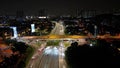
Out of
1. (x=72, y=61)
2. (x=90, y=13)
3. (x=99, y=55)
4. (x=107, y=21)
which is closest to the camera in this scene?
(x=72, y=61)

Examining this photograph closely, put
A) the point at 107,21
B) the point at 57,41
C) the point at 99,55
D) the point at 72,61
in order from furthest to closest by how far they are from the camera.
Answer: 1. the point at 107,21
2. the point at 57,41
3. the point at 99,55
4. the point at 72,61

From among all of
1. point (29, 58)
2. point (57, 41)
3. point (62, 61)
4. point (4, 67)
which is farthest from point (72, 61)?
point (57, 41)

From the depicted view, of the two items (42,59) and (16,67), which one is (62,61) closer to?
(42,59)

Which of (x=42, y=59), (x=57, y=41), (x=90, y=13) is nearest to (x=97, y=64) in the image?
(x=42, y=59)

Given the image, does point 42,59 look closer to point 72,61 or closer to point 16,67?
point 72,61

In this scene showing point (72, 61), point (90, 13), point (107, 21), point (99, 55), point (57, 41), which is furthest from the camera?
point (90, 13)

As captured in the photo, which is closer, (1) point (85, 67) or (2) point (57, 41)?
(1) point (85, 67)

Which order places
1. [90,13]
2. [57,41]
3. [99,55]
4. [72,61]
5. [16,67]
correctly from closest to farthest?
1. [16,67]
2. [72,61]
3. [99,55]
4. [57,41]
5. [90,13]

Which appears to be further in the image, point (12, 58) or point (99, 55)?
point (99, 55)

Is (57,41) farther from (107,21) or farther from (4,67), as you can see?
(107,21)
